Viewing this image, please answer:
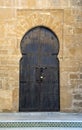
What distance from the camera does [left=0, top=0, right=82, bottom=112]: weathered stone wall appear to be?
669 cm

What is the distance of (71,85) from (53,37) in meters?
0.98

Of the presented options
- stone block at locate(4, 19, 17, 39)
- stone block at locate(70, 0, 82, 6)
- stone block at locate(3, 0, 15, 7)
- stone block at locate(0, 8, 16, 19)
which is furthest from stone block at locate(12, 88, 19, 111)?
stone block at locate(70, 0, 82, 6)

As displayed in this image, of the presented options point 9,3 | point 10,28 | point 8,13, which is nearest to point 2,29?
point 10,28

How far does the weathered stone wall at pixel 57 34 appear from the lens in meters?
6.69

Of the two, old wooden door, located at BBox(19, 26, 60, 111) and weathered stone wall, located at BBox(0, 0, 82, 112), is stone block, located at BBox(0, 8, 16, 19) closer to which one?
weathered stone wall, located at BBox(0, 0, 82, 112)

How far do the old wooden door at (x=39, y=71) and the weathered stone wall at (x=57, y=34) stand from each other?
0.11 meters

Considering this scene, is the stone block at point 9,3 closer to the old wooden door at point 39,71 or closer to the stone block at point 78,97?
the old wooden door at point 39,71

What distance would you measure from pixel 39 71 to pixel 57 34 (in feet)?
2.54

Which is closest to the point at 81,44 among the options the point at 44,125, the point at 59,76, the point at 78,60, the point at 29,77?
the point at 78,60

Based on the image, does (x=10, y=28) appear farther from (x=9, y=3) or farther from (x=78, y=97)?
(x=78, y=97)

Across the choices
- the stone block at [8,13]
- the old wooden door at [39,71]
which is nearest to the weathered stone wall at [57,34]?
the stone block at [8,13]

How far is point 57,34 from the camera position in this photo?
6824 millimetres

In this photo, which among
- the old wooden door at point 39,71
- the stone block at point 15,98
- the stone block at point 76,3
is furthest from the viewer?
the stone block at point 76,3

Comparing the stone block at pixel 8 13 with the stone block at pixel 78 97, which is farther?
the stone block at pixel 8 13
